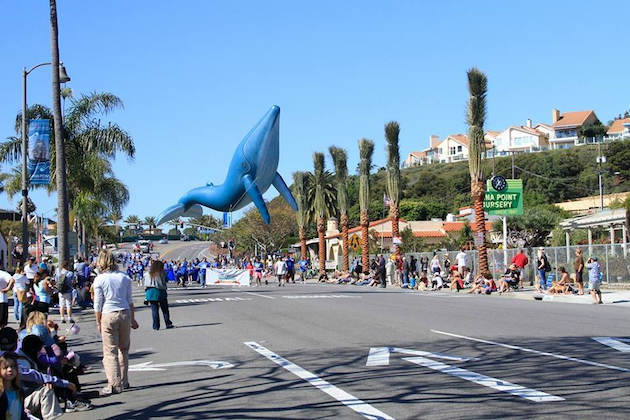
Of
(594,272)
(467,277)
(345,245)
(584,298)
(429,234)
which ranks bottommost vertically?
(584,298)

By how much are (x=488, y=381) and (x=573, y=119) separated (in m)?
143

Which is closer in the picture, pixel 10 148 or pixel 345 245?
pixel 10 148

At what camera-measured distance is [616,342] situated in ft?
42.4

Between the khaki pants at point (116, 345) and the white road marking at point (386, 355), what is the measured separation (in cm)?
339

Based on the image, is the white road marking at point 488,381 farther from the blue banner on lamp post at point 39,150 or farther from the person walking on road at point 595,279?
the blue banner on lamp post at point 39,150

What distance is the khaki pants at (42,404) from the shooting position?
298 inches

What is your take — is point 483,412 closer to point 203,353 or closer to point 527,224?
point 203,353

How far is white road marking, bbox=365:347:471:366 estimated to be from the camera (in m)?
11.1

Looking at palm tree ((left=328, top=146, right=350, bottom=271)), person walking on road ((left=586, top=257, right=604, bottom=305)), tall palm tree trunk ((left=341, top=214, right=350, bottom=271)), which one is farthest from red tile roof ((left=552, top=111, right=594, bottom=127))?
person walking on road ((left=586, top=257, right=604, bottom=305))

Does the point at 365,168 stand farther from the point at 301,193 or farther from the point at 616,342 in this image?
the point at 616,342

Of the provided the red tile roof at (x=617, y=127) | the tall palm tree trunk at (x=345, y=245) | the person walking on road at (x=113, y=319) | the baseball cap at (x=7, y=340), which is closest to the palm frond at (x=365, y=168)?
the tall palm tree trunk at (x=345, y=245)

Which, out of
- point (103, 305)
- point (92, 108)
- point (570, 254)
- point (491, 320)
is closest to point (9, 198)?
point (92, 108)

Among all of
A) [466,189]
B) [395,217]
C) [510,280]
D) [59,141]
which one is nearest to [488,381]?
[59,141]

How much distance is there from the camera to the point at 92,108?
117 feet
